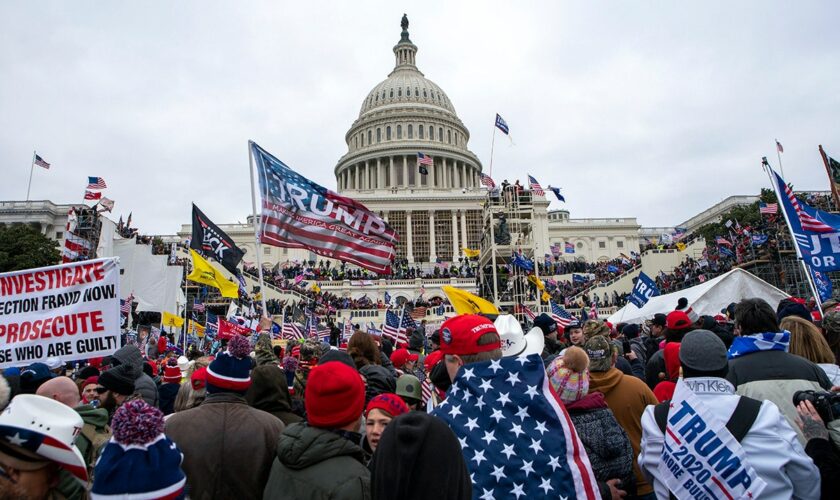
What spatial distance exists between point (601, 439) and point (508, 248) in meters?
30.3

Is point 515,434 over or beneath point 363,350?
beneath

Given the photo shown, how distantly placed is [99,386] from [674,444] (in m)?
4.96

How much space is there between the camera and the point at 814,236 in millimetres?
9945

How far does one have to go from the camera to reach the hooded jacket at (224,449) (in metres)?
3.35

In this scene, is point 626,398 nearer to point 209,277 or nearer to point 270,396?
point 270,396

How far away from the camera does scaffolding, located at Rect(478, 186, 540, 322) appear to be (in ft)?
106

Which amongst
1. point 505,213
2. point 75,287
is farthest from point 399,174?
point 75,287

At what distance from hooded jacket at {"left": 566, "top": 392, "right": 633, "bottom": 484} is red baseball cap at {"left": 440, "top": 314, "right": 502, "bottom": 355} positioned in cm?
78

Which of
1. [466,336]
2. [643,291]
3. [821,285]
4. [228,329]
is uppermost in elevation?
[643,291]

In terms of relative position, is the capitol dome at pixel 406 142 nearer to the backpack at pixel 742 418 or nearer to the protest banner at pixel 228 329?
the protest banner at pixel 228 329

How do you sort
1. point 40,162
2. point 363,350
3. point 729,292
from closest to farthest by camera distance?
point 363,350
point 729,292
point 40,162

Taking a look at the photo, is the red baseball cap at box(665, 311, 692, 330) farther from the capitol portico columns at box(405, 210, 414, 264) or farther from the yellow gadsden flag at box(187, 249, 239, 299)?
the capitol portico columns at box(405, 210, 414, 264)

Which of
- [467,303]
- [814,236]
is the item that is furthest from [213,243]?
[814,236]

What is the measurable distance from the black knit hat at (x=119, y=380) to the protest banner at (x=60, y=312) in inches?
54.0
